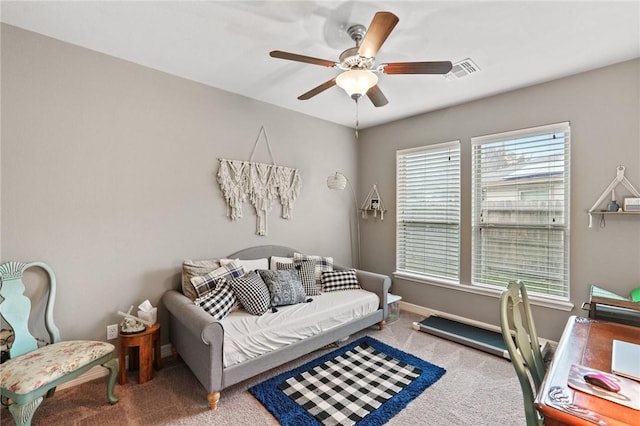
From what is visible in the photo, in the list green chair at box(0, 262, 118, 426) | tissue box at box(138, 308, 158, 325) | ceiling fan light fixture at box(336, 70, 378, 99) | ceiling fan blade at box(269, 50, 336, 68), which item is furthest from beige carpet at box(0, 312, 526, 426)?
ceiling fan blade at box(269, 50, 336, 68)

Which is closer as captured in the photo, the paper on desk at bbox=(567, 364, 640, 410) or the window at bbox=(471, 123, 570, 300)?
the paper on desk at bbox=(567, 364, 640, 410)

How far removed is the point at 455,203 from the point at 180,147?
3288 mm

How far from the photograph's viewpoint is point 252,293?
2660mm

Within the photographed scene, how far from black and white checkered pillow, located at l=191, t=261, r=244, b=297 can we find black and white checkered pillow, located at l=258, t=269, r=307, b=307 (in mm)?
259

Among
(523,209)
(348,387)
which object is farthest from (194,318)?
(523,209)

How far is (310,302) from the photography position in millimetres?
2996

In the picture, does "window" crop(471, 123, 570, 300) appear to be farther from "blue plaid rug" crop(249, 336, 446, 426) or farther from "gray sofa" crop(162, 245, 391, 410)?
"gray sofa" crop(162, 245, 391, 410)

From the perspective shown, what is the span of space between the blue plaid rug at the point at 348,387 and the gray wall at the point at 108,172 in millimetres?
1408

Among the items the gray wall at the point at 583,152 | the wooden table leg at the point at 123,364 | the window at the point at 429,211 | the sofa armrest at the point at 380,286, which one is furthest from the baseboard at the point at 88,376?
the gray wall at the point at 583,152

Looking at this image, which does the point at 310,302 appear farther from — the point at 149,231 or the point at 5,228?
the point at 5,228

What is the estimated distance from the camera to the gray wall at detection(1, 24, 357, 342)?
7.02 feet

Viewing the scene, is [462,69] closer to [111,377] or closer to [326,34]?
[326,34]

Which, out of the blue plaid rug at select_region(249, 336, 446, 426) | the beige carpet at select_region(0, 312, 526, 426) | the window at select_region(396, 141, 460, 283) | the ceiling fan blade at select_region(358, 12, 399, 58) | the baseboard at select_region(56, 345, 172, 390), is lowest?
the beige carpet at select_region(0, 312, 526, 426)

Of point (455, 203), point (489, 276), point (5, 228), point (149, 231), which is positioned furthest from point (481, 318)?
point (5, 228)
